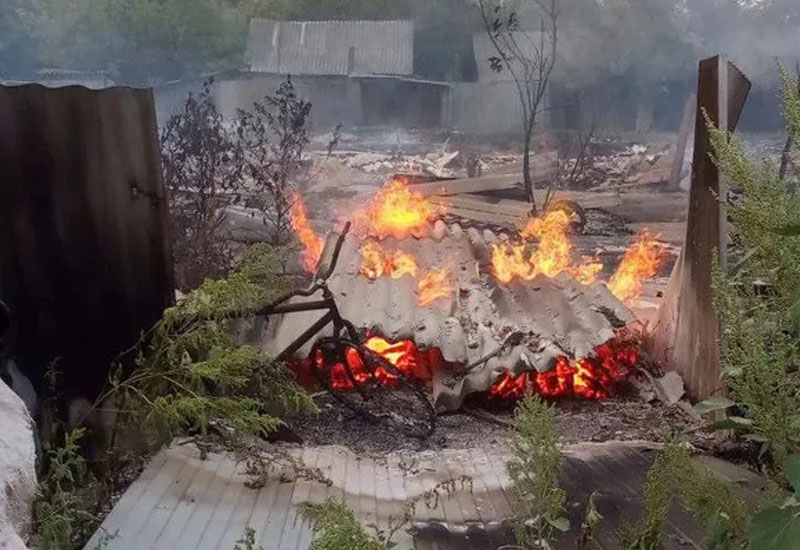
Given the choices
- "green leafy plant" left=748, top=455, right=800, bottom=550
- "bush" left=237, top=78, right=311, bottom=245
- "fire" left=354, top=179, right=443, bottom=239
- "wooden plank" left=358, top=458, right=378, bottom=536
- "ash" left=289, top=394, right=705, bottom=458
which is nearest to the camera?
"green leafy plant" left=748, top=455, right=800, bottom=550

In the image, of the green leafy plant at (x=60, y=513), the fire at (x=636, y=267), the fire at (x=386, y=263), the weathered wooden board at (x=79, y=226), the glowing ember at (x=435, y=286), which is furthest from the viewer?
the fire at (x=636, y=267)

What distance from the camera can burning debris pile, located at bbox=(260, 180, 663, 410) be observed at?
634cm

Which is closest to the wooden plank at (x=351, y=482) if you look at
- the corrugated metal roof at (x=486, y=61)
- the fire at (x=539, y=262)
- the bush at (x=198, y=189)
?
the fire at (x=539, y=262)

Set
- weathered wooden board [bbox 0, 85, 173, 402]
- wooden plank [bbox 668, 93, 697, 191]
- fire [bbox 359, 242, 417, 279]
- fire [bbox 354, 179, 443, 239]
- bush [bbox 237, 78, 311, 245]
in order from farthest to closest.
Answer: wooden plank [bbox 668, 93, 697, 191], bush [bbox 237, 78, 311, 245], fire [bbox 354, 179, 443, 239], fire [bbox 359, 242, 417, 279], weathered wooden board [bbox 0, 85, 173, 402]

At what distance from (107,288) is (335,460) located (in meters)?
1.66

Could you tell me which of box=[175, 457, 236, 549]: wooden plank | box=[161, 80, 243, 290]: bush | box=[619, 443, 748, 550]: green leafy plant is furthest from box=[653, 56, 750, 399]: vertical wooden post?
box=[161, 80, 243, 290]: bush

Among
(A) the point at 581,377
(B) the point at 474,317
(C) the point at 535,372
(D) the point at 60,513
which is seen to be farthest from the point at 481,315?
(D) the point at 60,513

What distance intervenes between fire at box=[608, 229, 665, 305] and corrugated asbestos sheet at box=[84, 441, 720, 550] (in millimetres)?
3990

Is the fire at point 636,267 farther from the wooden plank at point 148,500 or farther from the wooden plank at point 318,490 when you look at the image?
the wooden plank at point 148,500

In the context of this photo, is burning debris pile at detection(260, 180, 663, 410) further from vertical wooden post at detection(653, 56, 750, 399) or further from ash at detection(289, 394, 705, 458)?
vertical wooden post at detection(653, 56, 750, 399)

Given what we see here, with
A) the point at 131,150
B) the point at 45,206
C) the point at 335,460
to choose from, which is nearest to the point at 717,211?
the point at 335,460

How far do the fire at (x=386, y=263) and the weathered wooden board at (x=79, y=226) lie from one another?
3437 mm

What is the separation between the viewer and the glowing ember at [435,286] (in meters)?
7.30

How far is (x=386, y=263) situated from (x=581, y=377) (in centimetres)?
249
